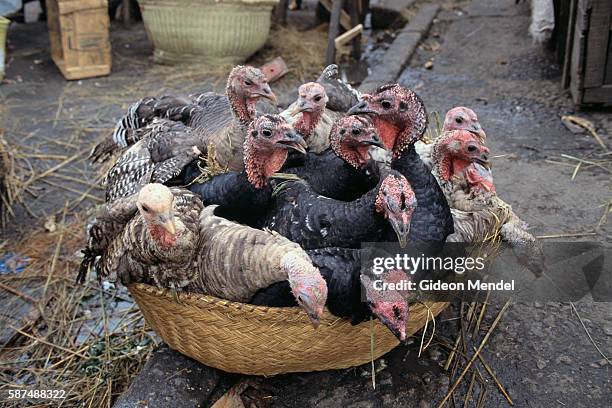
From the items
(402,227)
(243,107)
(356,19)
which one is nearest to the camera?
(402,227)

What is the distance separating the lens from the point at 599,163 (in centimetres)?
466

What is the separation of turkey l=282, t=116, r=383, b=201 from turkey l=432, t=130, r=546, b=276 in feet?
1.37

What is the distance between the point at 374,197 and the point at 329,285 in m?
0.43

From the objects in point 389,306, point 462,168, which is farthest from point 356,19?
point 389,306

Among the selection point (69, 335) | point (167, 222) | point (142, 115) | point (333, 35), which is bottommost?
point (69, 335)

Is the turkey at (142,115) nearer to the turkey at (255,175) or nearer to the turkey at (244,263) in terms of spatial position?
the turkey at (255,175)

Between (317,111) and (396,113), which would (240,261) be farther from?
(317,111)

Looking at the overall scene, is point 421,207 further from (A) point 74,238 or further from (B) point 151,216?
(A) point 74,238

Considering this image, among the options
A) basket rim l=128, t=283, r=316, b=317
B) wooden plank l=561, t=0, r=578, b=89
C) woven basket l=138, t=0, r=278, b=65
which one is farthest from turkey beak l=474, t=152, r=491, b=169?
woven basket l=138, t=0, r=278, b=65

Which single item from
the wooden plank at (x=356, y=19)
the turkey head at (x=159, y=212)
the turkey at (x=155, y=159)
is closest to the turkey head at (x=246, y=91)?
the turkey at (x=155, y=159)

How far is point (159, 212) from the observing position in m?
2.39

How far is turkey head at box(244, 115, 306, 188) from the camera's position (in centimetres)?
280

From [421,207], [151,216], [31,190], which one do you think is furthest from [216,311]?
[31,190]

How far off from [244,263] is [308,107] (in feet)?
3.71
